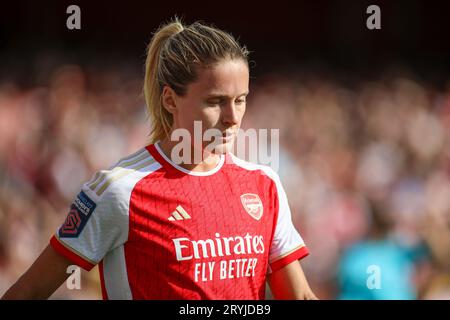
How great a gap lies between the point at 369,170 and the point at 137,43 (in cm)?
262

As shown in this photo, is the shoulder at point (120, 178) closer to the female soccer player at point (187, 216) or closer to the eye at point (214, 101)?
the female soccer player at point (187, 216)

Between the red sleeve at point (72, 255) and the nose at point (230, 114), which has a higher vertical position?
the nose at point (230, 114)

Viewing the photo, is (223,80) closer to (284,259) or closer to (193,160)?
(193,160)

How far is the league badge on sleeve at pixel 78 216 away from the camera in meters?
2.01

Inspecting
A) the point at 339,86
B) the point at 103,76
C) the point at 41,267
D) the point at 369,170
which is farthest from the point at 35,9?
the point at 41,267

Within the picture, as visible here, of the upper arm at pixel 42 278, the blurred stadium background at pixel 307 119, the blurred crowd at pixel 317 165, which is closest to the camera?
the upper arm at pixel 42 278

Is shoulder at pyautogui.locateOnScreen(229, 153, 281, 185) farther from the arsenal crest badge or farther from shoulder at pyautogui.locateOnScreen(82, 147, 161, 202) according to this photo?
shoulder at pyautogui.locateOnScreen(82, 147, 161, 202)

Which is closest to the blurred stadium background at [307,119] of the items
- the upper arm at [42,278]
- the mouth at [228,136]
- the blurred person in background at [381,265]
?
the blurred person in background at [381,265]

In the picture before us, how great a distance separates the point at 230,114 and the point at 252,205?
1.06 feet

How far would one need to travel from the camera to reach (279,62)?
6984mm

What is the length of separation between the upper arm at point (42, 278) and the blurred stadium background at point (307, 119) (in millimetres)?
3141

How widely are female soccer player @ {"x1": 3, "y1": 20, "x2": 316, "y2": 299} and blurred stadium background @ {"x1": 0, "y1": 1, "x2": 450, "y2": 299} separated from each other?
10.4ft

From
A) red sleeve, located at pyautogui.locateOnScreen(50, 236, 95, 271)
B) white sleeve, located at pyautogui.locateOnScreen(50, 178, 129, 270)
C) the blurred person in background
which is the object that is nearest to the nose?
white sleeve, located at pyautogui.locateOnScreen(50, 178, 129, 270)
